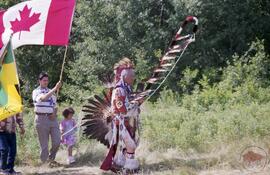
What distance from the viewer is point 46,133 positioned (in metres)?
8.67

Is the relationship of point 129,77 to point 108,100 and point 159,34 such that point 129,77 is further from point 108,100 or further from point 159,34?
point 159,34

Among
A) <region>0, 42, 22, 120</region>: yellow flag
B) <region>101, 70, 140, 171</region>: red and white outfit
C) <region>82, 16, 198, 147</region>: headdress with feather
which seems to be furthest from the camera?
<region>82, 16, 198, 147</region>: headdress with feather

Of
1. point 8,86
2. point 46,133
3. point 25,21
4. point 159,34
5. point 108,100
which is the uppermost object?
point 159,34

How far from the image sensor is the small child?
9.06 meters

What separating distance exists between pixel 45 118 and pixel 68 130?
0.65m

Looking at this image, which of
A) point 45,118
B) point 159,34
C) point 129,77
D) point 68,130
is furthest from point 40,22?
point 159,34

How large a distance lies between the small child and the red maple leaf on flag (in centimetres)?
163

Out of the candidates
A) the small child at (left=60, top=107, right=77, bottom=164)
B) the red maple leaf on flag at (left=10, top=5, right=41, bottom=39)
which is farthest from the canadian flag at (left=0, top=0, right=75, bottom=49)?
the small child at (left=60, top=107, right=77, bottom=164)

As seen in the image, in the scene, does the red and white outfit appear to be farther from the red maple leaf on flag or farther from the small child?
the red maple leaf on flag

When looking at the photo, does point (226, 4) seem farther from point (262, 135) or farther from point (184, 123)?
point (262, 135)

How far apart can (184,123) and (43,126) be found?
2.69 meters

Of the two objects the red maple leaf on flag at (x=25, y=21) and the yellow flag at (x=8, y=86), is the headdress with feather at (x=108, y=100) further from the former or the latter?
the red maple leaf on flag at (x=25, y=21)

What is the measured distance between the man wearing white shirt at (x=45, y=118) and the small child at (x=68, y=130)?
28 cm

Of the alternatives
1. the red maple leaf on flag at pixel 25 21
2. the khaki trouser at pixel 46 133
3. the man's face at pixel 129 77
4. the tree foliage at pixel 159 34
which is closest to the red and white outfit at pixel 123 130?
the man's face at pixel 129 77
